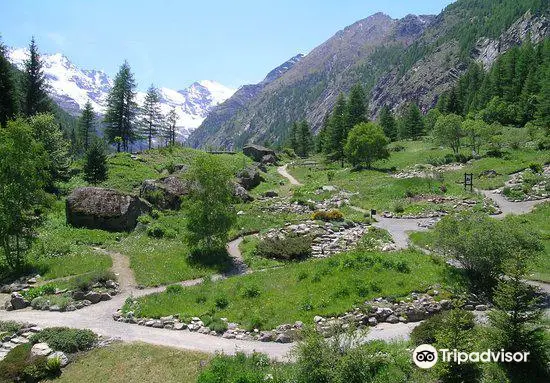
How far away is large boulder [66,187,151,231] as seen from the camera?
117 feet

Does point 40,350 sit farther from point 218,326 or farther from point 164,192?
point 164,192

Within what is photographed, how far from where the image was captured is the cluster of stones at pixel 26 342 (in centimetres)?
1725

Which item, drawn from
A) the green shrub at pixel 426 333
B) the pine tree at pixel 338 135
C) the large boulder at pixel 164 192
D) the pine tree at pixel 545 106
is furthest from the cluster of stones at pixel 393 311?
the pine tree at pixel 338 135

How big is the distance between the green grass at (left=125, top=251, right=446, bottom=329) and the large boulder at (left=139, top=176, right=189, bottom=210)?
20.2m

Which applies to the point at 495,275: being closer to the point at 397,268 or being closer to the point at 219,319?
the point at 397,268

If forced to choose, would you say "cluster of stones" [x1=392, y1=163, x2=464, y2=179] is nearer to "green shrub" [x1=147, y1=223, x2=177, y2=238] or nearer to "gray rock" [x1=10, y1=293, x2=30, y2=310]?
"green shrub" [x1=147, y1=223, x2=177, y2=238]

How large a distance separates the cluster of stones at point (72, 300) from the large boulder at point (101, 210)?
12167 millimetres

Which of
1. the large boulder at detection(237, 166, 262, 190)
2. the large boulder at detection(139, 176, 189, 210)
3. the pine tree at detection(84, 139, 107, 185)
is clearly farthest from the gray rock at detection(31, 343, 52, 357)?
the large boulder at detection(237, 166, 262, 190)

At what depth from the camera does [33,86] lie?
62.7 metres

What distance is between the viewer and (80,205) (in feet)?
118

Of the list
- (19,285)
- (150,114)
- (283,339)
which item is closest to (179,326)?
(283,339)

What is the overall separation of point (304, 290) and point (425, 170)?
137 ft

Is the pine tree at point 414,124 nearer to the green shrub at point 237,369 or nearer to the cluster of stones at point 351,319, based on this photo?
Answer: the cluster of stones at point 351,319

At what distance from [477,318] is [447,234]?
18.0 ft
